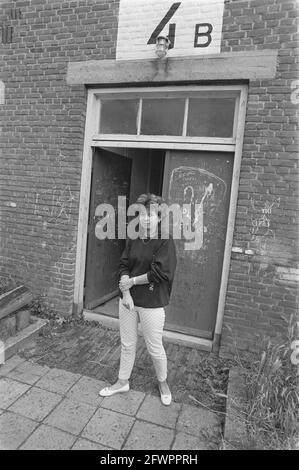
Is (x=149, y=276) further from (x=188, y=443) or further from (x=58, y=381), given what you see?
(x=58, y=381)

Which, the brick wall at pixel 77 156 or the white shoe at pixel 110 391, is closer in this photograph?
the white shoe at pixel 110 391

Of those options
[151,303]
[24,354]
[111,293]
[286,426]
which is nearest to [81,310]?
[111,293]

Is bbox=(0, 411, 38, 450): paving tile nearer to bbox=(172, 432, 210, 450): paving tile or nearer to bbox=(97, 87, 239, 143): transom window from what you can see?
bbox=(172, 432, 210, 450): paving tile

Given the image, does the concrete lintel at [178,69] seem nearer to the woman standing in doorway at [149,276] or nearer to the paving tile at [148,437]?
the woman standing in doorway at [149,276]

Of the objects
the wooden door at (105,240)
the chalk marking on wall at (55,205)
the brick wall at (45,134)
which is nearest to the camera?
the brick wall at (45,134)

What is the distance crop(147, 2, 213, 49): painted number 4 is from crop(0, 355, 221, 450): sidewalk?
393 cm

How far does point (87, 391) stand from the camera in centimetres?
322

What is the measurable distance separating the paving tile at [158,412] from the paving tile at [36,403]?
0.80m

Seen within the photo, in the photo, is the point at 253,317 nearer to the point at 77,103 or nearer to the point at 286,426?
the point at 286,426

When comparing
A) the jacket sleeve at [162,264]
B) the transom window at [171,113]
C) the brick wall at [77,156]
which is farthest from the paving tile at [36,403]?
the transom window at [171,113]

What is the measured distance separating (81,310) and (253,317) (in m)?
2.44

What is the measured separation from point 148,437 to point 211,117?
344cm

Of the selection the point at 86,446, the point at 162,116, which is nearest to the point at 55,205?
the point at 162,116

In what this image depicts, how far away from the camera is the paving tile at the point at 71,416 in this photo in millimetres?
2734
